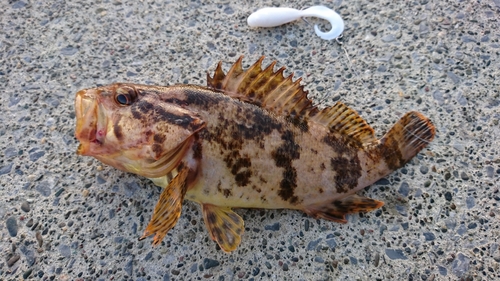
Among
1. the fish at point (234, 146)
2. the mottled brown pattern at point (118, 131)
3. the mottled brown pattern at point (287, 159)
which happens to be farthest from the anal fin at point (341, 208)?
the mottled brown pattern at point (118, 131)

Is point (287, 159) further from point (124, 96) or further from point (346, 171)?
point (124, 96)

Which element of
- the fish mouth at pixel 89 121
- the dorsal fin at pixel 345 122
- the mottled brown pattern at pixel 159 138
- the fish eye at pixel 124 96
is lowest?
the fish mouth at pixel 89 121

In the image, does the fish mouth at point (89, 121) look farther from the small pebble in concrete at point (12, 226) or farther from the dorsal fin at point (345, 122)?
the dorsal fin at point (345, 122)

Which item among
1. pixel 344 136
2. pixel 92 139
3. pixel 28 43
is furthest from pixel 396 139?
pixel 28 43

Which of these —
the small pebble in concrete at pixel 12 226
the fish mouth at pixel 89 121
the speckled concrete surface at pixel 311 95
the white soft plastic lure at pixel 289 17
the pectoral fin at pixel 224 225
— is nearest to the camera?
the fish mouth at pixel 89 121

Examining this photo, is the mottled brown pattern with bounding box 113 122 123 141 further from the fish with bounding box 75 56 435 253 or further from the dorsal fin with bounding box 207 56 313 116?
the dorsal fin with bounding box 207 56 313 116

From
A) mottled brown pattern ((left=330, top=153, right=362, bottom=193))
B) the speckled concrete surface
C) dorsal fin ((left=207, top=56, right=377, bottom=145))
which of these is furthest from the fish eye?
mottled brown pattern ((left=330, top=153, right=362, bottom=193))
